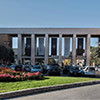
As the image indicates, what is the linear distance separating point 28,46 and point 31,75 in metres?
52.3

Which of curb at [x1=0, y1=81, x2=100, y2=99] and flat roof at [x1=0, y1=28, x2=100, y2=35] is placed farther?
flat roof at [x1=0, y1=28, x2=100, y2=35]

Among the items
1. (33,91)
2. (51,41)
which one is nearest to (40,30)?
(51,41)

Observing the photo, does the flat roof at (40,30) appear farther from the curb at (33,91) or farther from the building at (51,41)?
the curb at (33,91)

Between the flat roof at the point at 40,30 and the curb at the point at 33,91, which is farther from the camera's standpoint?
the flat roof at the point at 40,30

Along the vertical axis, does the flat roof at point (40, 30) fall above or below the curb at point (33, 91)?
above

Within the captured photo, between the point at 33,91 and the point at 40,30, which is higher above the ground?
the point at 40,30

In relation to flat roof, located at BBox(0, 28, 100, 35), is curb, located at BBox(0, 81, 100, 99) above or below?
below

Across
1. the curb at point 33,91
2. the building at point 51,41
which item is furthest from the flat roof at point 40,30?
the curb at point 33,91

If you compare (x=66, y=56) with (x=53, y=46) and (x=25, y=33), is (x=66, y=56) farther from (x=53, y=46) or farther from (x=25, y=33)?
(x=25, y=33)

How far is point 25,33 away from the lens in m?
65.1

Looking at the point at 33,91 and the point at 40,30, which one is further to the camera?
the point at 40,30

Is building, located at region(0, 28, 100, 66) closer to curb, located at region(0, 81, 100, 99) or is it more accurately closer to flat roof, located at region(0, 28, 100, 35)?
flat roof, located at region(0, 28, 100, 35)

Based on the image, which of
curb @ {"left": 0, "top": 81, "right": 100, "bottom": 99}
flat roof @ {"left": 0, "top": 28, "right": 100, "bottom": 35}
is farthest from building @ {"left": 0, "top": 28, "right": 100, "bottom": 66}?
curb @ {"left": 0, "top": 81, "right": 100, "bottom": 99}

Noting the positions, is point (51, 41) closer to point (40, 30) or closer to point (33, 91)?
point (40, 30)
